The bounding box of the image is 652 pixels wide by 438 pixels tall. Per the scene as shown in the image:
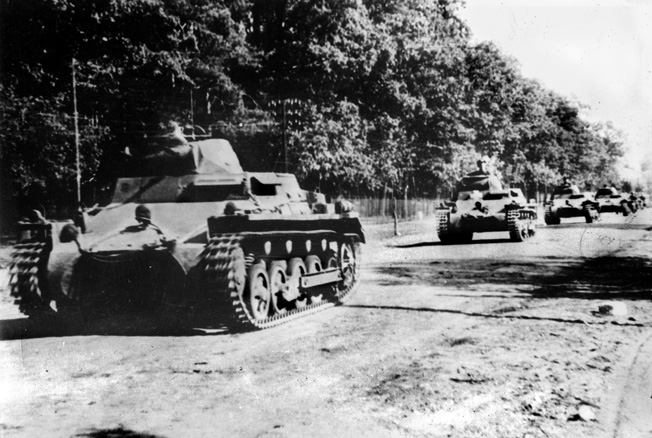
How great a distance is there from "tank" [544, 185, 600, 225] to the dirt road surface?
13.1 meters

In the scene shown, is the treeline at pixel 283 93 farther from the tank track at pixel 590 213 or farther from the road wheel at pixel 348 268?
the tank track at pixel 590 213

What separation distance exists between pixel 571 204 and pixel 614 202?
373 centimetres

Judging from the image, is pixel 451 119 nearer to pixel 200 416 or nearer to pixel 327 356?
pixel 327 356

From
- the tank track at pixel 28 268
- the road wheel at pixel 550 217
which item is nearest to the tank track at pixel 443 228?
the road wheel at pixel 550 217

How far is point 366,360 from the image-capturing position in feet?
18.3

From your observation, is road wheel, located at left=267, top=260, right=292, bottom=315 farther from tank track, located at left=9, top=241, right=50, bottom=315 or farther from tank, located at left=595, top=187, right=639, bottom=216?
tank, located at left=595, top=187, right=639, bottom=216

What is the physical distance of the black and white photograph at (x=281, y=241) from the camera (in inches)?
186

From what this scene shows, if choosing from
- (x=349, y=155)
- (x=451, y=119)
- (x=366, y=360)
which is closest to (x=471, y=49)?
(x=451, y=119)

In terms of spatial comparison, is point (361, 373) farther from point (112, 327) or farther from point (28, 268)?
point (28, 268)

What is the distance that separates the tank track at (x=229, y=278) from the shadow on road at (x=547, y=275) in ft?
11.2

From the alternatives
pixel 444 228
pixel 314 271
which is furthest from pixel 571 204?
pixel 314 271

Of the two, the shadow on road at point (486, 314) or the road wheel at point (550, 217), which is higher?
the road wheel at point (550, 217)

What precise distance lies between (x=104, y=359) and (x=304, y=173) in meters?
4.28

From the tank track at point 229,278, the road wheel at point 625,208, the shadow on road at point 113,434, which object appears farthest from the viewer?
the road wheel at point 625,208
